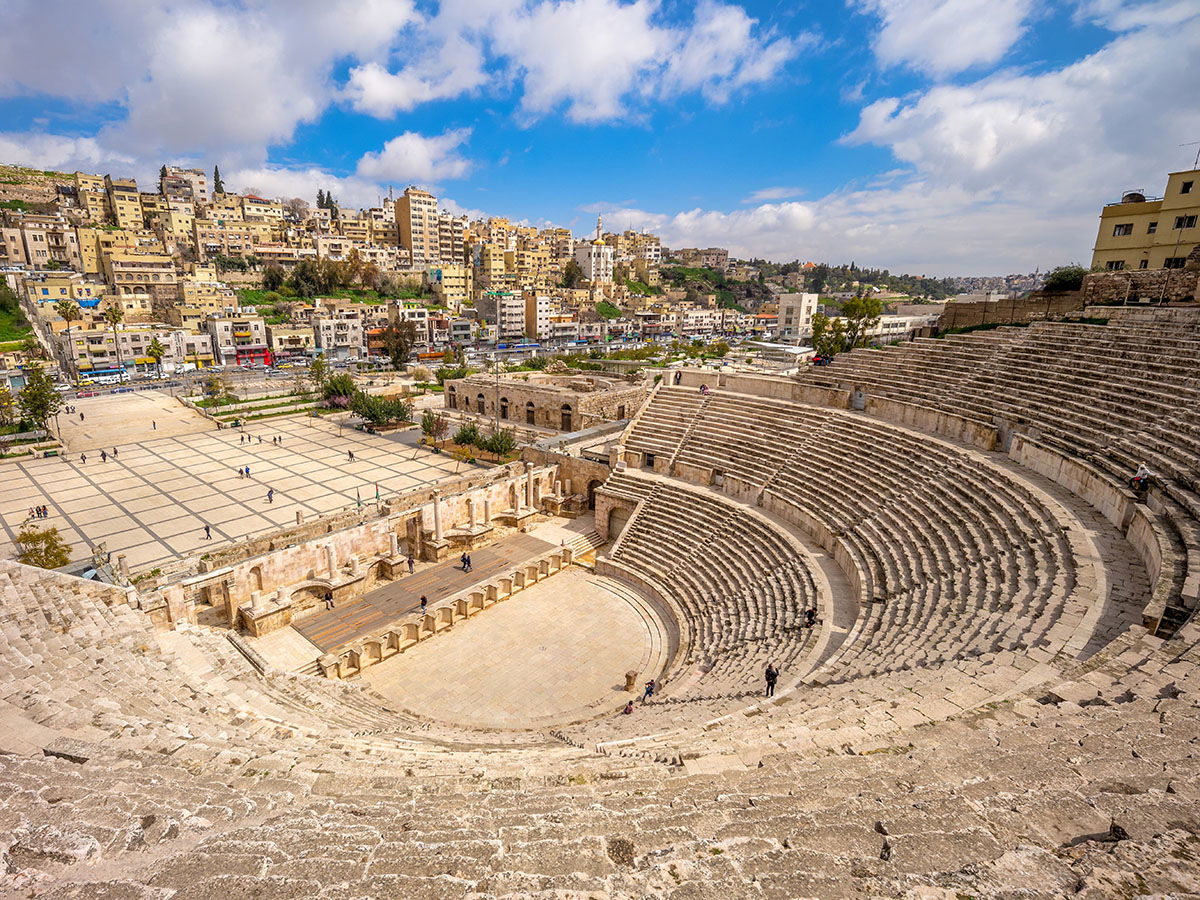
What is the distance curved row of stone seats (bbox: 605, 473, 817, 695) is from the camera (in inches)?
556

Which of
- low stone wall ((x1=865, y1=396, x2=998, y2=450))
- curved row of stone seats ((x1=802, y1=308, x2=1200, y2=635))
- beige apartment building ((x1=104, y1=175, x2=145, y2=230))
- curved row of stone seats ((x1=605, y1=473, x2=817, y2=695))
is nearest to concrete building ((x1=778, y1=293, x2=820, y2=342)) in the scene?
curved row of stone seats ((x1=802, y1=308, x2=1200, y2=635))

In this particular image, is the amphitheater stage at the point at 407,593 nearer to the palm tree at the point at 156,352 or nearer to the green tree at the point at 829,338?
the green tree at the point at 829,338

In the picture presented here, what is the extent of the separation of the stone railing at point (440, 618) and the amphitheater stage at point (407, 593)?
0.89 m

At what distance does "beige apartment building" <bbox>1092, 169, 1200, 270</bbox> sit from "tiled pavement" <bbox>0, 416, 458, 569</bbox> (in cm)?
3906

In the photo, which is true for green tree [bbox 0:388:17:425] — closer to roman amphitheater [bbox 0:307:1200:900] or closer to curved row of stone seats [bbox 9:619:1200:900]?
roman amphitheater [bbox 0:307:1200:900]

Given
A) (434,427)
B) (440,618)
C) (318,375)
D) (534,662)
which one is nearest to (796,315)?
(434,427)

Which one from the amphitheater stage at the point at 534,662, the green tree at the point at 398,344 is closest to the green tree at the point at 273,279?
the green tree at the point at 398,344

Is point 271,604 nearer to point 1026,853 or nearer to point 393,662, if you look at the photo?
point 393,662

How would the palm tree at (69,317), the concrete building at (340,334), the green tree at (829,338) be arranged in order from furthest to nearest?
the concrete building at (340,334), the palm tree at (69,317), the green tree at (829,338)

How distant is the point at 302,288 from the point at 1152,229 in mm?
99372

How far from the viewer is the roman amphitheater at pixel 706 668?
14.6 ft

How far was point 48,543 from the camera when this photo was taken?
63.0ft

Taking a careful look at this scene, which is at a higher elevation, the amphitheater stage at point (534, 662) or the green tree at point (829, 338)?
the green tree at point (829, 338)

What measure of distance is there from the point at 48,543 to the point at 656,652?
20711 millimetres
